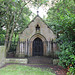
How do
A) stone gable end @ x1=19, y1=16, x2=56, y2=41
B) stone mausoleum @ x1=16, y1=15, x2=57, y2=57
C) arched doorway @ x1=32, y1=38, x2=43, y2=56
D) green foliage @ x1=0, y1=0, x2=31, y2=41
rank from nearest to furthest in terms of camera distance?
1. green foliage @ x1=0, y1=0, x2=31, y2=41
2. stone mausoleum @ x1=16, y1=15, x2=57, y2=57
3. stone gable end @ x1=19, y1=16, x2=56, y2=41
4. arched doorway @ x1=32, y1=38, x2=43, y2=56

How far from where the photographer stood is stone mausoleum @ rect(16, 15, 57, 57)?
10344 millimetres

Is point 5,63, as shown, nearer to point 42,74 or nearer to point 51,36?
point 42,74

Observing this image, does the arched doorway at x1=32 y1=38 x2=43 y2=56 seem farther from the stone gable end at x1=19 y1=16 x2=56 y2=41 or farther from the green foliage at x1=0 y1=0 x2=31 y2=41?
the green foliage at x1=0 y1=0 x2=31 y2=41

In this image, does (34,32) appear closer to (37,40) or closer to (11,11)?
(37,40)

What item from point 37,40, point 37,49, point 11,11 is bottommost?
point 37,49

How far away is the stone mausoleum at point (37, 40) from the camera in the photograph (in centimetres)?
1034

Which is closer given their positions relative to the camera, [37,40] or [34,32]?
[34,32]

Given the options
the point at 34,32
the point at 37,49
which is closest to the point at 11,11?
the point at 34,32

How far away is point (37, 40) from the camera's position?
1121 centimetres

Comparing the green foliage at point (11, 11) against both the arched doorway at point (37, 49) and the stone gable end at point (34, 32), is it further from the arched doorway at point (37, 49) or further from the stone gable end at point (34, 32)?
the arched doorway at point (37, 49)

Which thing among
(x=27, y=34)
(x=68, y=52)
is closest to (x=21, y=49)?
(x=27, y=34)

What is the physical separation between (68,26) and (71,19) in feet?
1.62

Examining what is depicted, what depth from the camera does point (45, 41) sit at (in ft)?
34.7

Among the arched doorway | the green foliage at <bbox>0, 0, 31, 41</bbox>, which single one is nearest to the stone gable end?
the arched doorway
